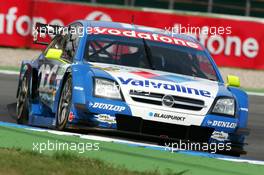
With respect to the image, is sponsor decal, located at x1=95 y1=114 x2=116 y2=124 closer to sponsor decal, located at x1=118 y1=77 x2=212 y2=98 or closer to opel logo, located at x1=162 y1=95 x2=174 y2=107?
sponsor decal, located at x1=118 y1=77 x2=212 y2=98

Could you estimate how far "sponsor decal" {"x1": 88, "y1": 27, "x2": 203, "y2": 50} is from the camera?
10188 millimetres

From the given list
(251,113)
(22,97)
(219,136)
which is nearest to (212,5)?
(251,113)

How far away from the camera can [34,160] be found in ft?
23.8

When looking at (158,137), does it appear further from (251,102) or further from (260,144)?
(251,102)

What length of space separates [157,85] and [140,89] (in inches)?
8.1

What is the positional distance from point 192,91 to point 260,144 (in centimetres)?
266

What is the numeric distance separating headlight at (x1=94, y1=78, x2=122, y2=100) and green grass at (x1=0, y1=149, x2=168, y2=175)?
1328mm

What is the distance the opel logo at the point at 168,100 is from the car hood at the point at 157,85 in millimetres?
35

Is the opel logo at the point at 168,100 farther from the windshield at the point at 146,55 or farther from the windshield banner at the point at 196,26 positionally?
the windshield banner at the point at 196,26

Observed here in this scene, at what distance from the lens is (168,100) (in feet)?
29.1

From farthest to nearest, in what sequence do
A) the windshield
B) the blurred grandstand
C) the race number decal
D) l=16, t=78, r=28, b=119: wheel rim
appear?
the blurred grandstand < l=16, t=78, r=28, b=119: wheel rim < the race number decal < the windshield

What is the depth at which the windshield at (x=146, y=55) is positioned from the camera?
9.85m

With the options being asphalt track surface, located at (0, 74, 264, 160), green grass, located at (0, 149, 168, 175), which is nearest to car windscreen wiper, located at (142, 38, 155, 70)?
asphalt track surface, located at (0, 74, 264, 160)

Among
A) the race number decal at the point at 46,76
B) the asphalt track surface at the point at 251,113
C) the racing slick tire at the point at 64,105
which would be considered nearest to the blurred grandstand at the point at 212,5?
the asphalt track surface at the point at 251,113
